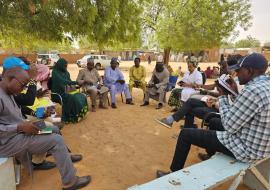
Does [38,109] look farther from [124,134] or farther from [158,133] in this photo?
[158,133]

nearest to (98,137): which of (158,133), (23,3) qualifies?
(158,133)

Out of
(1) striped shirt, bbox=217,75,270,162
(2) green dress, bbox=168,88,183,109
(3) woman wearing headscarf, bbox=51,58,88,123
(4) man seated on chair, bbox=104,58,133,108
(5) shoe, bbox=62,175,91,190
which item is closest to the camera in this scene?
(1) striped shirt, bbox=217,75,270,162

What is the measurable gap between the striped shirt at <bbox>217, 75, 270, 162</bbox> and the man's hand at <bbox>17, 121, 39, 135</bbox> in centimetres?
219

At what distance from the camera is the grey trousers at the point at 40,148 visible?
3045 mm

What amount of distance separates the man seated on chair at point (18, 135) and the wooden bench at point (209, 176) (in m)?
1.27

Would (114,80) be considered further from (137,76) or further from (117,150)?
(117,150)

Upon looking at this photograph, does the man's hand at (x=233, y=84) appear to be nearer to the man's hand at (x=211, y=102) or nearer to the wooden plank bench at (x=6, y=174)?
the man's hand at (x=211, y=102)

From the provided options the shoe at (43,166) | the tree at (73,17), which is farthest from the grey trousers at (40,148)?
the tree at (73,17)

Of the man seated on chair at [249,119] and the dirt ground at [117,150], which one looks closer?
the man seated on chair at [249,119]

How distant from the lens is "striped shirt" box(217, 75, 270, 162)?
2.70 metres

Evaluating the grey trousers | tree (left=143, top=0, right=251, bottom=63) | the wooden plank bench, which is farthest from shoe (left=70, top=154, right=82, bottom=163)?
tree (left=143, top=0, right=251, bottom=63)

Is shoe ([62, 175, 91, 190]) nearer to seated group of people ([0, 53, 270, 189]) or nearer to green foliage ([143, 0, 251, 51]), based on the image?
seated group of people ([0, 53, 270, 189])

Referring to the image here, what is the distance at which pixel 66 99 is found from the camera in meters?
6.34

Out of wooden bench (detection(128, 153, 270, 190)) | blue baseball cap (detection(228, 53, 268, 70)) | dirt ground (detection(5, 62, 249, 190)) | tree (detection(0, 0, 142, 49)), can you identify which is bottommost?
dirt ground (detection(5, 62, 249, 190))
